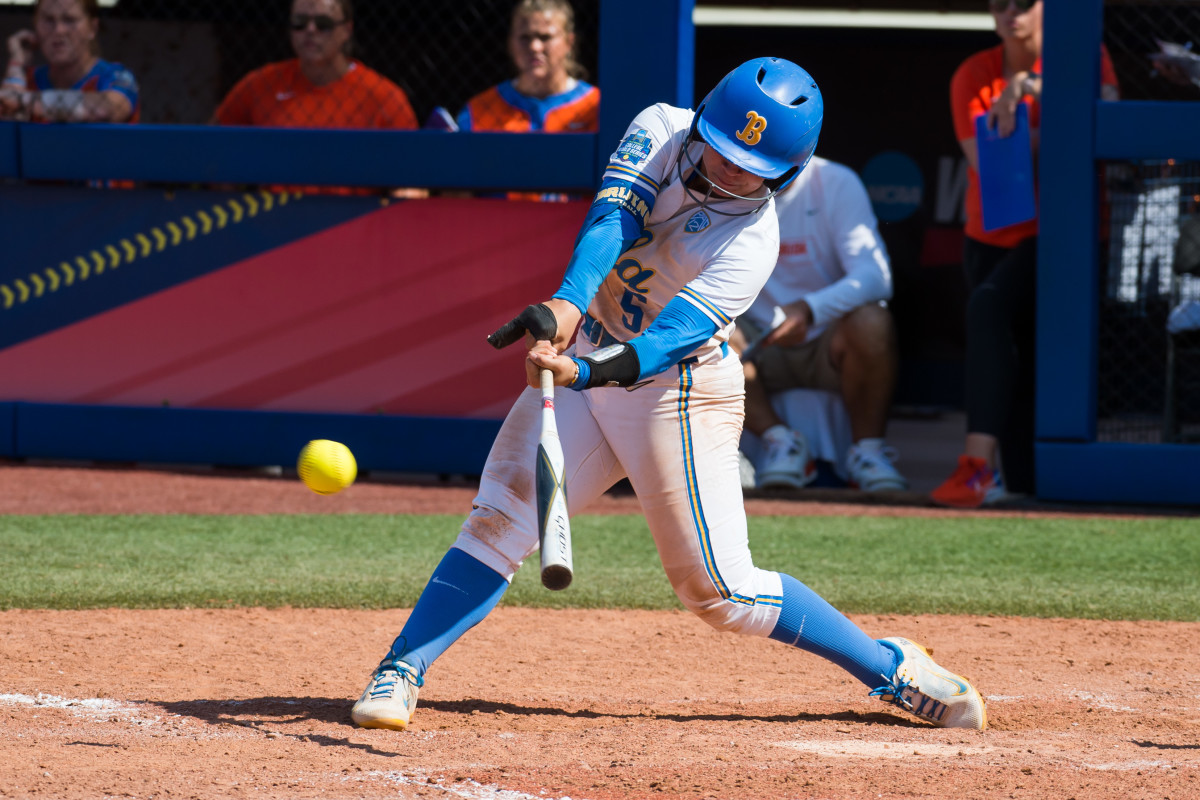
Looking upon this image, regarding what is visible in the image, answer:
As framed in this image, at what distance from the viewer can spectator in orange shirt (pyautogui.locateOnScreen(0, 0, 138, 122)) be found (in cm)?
661

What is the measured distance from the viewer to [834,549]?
532 centimetres

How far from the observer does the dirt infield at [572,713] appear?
2.75 meters

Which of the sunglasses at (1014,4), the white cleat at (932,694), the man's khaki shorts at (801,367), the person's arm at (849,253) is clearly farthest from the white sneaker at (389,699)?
the sunglasses at (1014,4)

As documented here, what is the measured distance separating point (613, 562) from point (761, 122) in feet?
8.04

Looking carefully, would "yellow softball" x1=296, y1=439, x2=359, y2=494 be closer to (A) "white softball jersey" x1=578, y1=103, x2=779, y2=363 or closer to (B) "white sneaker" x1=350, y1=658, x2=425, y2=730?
(B) "white sneaker" x1=350, y1=658, x2=425, y2=730

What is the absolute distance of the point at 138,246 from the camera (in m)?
6.75

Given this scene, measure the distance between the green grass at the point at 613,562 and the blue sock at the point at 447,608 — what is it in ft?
4.46

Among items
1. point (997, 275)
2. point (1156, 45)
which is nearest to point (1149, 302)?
point (997, 275)

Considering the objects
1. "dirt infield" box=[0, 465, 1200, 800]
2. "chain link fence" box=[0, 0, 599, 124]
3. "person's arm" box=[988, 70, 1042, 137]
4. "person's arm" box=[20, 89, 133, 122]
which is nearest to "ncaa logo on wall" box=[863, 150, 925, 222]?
"chain link fence" box=[0, 0, 599, 124]

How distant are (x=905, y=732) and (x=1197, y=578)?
83.5 inches

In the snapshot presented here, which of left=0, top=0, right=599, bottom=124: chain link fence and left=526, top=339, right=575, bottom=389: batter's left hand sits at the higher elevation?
left=0, top=0, right=599, bottom=124: chain link fence

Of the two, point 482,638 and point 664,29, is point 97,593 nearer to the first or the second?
point 482,638

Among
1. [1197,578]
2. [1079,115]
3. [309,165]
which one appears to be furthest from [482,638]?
[1079,115]

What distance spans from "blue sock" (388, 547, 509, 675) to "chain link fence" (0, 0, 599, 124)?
21.4ft
